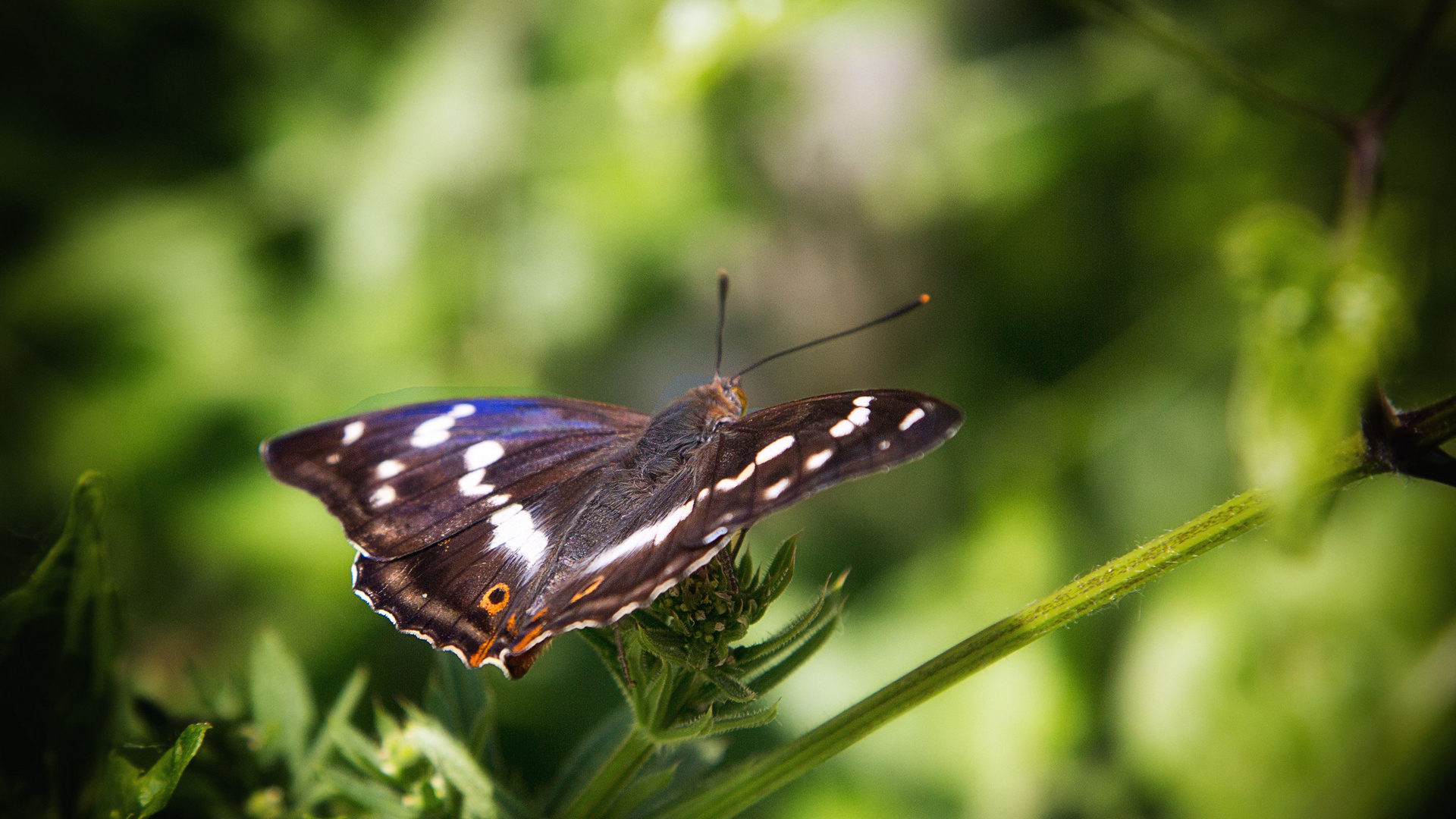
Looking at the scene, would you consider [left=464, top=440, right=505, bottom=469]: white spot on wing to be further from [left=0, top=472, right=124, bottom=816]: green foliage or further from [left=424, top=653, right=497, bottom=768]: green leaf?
[left=0, top=472, right=124, bottom=816]: green foliage

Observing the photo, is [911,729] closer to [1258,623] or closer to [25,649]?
[1258,623]

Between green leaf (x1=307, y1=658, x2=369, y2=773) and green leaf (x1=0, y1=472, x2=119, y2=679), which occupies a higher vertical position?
green leaf (x1=0, y1=472, x2=119, y2=679)

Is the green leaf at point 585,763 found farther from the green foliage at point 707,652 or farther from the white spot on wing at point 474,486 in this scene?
the white spot on wing at point 474,486

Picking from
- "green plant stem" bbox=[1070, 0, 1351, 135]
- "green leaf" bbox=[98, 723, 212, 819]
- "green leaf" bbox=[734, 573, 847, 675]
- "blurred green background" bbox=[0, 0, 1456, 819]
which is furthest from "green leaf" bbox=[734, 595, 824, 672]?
"blurred green background" bbox=[0, 0, 1456, 819]

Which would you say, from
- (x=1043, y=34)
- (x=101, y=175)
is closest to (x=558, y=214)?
(x=101, y=175)

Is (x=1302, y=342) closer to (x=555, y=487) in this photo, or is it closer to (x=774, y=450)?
(x=774, y=450)

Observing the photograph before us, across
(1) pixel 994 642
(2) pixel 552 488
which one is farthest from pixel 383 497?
(1) pixel 994 642

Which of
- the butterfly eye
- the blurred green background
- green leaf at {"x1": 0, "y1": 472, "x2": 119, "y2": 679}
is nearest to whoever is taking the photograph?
green leaf at {"x1": 0, "y1": 472, "x2": 119, "y2": 679}

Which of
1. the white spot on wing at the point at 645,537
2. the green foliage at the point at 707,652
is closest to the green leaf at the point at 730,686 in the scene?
the green foliage at the point at 707,652
